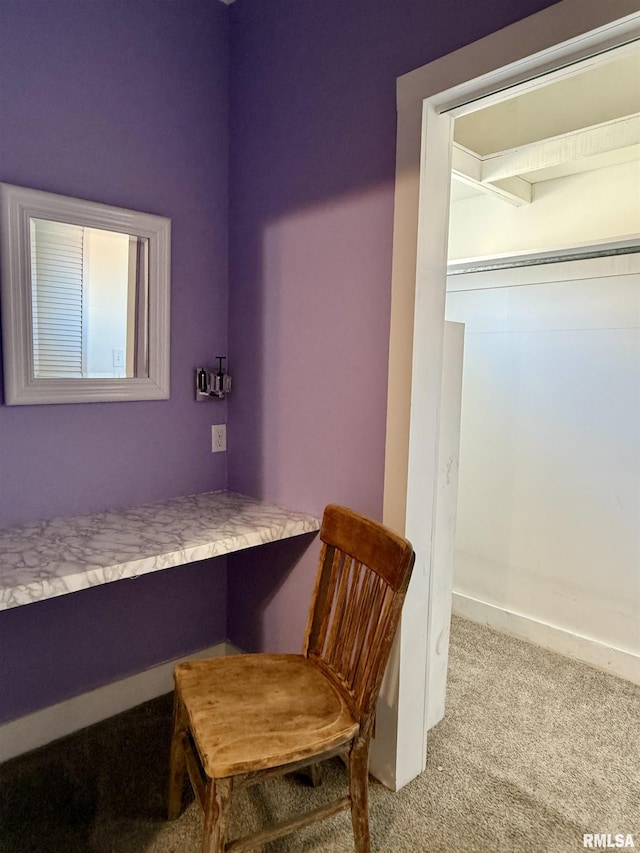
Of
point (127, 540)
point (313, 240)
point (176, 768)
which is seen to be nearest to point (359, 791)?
point (176, 768)

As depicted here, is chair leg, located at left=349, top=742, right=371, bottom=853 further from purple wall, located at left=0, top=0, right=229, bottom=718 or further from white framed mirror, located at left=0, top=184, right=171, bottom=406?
white framed mirror, located at left=0, top=184, right=171, bottom=406

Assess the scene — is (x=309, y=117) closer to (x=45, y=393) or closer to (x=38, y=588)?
(x=45, y=393)

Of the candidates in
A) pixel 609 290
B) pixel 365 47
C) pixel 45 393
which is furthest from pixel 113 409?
pixel 609 290

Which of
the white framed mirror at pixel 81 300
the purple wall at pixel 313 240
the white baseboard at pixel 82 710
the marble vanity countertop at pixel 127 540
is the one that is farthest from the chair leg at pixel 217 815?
the white framed mirror at pixel 81 300

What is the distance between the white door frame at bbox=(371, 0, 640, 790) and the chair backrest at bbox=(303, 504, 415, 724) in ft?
0.65

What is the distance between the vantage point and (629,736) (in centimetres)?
193

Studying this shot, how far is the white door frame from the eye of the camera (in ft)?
4.48

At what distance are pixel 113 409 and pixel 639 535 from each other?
2.23 m

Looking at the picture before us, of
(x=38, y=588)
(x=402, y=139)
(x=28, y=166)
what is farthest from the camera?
(x=28, y=166)

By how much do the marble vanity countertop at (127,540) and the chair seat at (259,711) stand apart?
0.31m

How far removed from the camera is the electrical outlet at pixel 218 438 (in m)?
2.18

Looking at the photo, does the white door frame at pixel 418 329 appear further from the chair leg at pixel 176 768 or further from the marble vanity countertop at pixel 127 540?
the chair leg at pixel 176 768

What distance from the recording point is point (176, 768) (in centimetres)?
143

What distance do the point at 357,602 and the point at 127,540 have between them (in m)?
0.69
